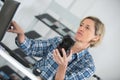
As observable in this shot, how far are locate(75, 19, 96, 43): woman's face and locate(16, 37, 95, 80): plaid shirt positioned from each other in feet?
0.34

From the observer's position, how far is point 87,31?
5.20 ft

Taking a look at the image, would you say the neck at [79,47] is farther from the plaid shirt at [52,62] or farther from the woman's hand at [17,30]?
the woman's hand at [17,30]

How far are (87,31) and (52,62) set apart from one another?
29 cm

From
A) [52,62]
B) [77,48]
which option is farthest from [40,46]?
[77,48]

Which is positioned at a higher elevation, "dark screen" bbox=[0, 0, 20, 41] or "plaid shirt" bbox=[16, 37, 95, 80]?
"dark screen" bbox=[0, 0, 20, 41]

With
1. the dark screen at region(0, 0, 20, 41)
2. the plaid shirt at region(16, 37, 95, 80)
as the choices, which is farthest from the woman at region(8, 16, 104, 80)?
the dark screen at region(0, 0, 20, 41)

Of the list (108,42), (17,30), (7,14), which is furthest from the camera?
(108,42)

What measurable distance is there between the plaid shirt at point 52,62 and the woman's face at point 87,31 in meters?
0.10

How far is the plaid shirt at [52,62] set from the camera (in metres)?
1.56

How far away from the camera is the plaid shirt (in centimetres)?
156

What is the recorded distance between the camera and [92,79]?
8.32 ft

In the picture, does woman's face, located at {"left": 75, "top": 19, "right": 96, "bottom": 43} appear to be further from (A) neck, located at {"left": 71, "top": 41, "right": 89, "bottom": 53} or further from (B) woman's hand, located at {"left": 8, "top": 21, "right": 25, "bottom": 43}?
(B) woman's hand, located at {"left": 8, "top": 21, "right": 25, "bottom": 43}

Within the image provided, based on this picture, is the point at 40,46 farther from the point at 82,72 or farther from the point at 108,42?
the point at 108,42

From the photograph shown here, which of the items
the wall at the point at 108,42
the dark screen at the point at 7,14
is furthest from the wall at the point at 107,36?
the dark screen at the point at 7,14
